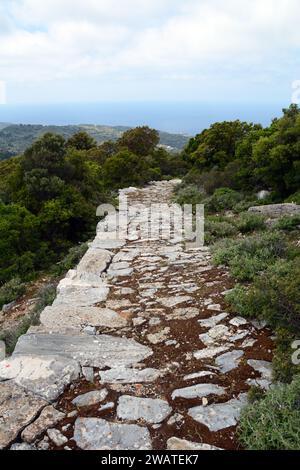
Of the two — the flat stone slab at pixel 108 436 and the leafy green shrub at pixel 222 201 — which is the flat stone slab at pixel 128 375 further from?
the leafy green shrub at pixel 222 201

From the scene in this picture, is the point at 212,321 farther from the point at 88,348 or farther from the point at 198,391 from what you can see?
the point at 88,348

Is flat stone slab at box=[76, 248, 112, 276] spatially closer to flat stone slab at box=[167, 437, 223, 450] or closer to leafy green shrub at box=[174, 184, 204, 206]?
flat stone slab at box=[167, 437, 223, 450]

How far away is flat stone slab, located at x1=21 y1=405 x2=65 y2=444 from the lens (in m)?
3.07

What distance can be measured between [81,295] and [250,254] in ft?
9.11

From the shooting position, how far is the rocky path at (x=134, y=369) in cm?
311

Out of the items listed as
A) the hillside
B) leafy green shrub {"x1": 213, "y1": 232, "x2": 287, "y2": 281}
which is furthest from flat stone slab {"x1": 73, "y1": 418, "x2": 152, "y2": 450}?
the hillside

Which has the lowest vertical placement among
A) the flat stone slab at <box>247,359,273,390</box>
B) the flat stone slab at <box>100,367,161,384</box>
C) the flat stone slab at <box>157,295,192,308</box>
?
Answer: the flat stone slab at <box>100,367,161,384</box>

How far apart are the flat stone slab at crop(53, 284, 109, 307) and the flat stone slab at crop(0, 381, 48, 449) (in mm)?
1940

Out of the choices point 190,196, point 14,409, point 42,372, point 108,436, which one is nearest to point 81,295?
point 42,372

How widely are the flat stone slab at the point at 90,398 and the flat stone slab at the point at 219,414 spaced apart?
2.64 ft

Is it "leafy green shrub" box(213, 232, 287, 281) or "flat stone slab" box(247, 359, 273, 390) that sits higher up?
"leafy green shrub" box(213, 232, 287, 281)

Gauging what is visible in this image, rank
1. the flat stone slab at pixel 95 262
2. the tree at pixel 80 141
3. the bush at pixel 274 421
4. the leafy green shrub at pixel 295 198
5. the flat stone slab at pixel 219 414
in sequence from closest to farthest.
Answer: the bush at pixel 274 421 < the flat stone slab at pixel 219 414 < the flat stone slab at pixel 95 262 < the leafy green shrub at pixel 295 198 < the tree at pixel 80 141

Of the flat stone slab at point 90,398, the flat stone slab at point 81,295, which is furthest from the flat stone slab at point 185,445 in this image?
the flat stone slab at point 81,295

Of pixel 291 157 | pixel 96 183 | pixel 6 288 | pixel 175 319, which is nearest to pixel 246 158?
pixel 291 157
